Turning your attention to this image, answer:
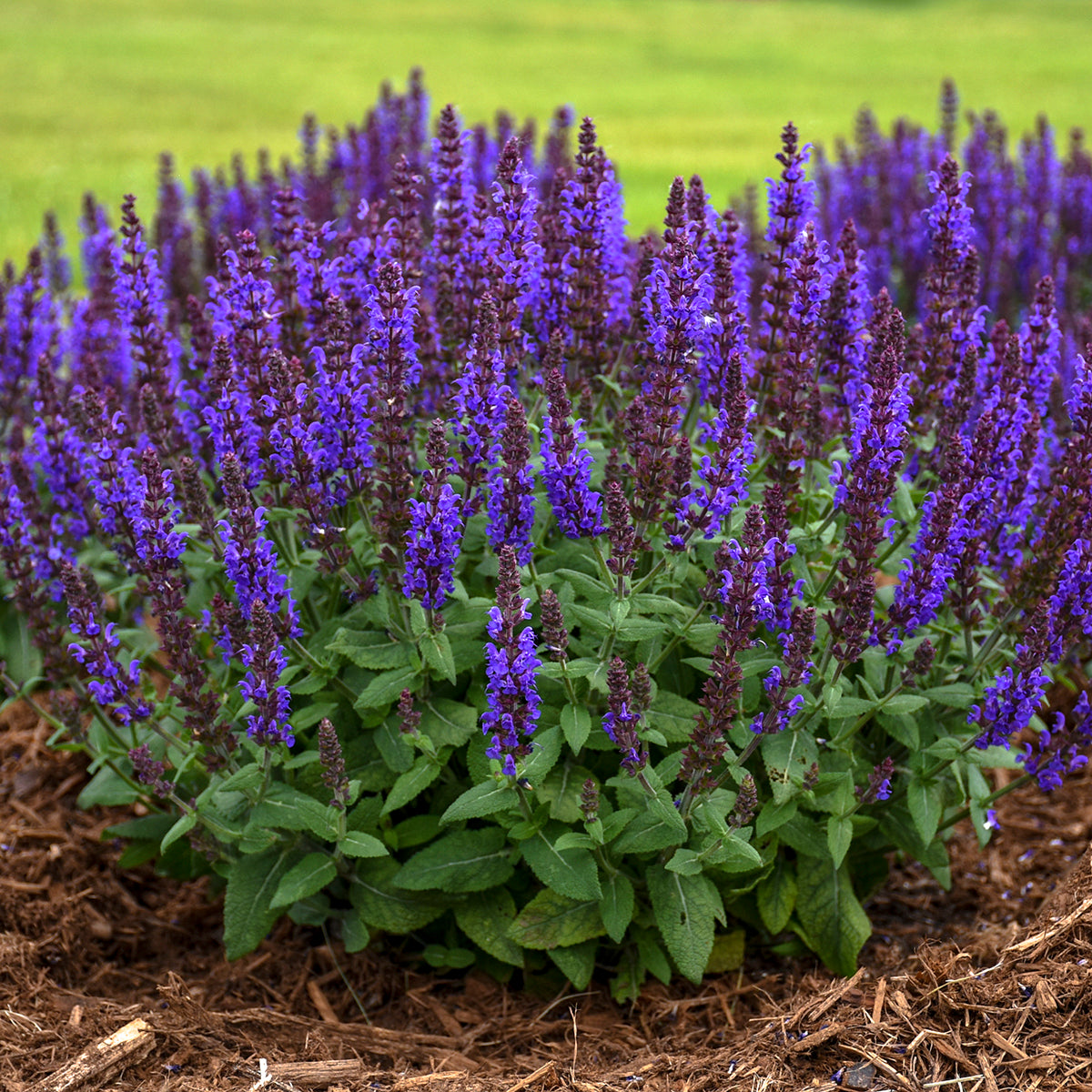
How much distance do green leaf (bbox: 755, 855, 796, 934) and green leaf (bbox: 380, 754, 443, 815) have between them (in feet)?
4.00

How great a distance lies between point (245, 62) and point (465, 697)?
102ft

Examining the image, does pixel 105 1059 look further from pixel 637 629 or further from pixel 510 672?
pixel 637 629

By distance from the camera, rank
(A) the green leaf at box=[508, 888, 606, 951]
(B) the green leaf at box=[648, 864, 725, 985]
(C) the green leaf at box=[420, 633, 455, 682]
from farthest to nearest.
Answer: (A) the green leaf at box=[508, 888, 606, 951]
(B) the green leaf at box=[648, 864, 725, 985]
(C) the green leaf at box=[420, 633, 455, 682]

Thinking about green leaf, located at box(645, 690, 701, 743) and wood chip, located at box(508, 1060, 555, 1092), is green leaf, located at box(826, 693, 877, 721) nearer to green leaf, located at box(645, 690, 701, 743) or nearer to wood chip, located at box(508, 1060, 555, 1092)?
green leaf, located at box(645, 690, 701, 743)

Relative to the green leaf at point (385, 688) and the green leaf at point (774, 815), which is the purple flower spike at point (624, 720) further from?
the green leaf at point (385, 688)

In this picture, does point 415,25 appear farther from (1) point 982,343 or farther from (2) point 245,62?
(1) point 982,343

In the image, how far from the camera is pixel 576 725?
12.4 ft

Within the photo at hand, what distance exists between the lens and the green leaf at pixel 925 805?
13.4 feet

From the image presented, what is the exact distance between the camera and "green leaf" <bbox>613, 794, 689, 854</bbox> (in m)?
3.69

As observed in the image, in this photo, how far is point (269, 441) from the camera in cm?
404

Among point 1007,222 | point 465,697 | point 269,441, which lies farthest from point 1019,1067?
point 1007,222

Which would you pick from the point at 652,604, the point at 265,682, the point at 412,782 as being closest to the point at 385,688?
the point at 412,782

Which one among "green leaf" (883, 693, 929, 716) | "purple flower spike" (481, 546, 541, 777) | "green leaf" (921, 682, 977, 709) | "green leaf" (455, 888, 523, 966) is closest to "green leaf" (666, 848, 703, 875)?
"purple flower spike" (481, 546, 541, 777)

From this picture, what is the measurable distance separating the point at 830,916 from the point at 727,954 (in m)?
0.39
